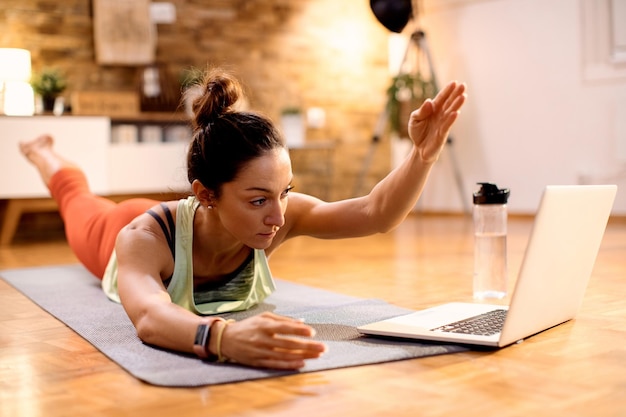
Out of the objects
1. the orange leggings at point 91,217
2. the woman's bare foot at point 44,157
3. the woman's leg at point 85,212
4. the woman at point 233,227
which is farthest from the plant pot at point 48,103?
the woman at point 233,227

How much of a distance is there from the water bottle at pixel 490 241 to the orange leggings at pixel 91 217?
0.93 meters

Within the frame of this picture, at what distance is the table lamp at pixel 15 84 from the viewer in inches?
168

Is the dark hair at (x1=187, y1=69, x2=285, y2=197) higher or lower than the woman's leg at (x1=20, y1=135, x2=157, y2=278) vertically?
higher

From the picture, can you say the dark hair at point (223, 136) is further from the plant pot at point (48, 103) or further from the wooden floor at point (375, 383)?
the plant pot at point (48, 103)

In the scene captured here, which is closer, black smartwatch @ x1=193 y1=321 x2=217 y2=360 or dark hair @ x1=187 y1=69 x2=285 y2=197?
black smartwatch @ x1=193 y1=321 x2=217 y2=360

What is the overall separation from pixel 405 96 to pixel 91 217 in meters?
3.30

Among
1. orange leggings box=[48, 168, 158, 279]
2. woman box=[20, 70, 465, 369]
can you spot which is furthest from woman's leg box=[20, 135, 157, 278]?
woman box=[20, 70, 465, 369]

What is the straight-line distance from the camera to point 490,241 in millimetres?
2031

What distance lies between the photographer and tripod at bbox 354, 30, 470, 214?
17.5ft

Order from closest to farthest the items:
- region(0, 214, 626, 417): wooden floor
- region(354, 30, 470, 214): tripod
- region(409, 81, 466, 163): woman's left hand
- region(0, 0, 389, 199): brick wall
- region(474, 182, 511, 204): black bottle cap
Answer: region(0, 214, 626, 417): wooden floor → region(409, 81, 466, 163): woman's left hand → region(474, 182, 511, 204): black bottle cap → region(0, 0, 389, 199): brick wall → region(354, 30, 470, 214): tripod

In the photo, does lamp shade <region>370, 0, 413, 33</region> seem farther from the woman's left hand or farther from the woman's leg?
the woman's left hand

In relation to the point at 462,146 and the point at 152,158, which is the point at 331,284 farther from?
the point at 462,146

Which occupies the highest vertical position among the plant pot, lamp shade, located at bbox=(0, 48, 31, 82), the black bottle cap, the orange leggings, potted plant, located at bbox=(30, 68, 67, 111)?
lamp shade, located at bbox=(0, 48, 31, 82)

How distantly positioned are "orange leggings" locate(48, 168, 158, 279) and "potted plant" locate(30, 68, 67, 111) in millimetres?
1589
